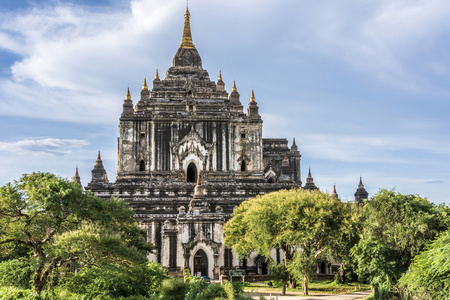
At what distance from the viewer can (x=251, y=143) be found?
66.5 m

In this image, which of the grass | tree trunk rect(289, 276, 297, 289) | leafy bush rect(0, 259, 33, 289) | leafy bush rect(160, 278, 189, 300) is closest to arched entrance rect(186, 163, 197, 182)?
the grass

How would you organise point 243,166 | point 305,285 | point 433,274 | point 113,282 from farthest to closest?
point 243,166
point 305,285
point 113,282
point 433,274

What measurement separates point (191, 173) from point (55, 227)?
3524 centimetres

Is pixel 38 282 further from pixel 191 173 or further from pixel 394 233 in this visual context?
pixel 191 173

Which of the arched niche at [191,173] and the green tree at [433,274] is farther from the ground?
the arched niche at [191,173]

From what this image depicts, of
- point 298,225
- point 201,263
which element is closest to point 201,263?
point 201,263

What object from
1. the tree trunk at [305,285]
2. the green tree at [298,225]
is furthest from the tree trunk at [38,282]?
the tree trunk at [305,285]

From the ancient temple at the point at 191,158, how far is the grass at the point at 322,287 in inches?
225

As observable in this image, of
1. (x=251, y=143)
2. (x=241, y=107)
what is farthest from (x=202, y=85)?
(x=251, y=143)

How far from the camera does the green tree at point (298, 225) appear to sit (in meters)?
43.4

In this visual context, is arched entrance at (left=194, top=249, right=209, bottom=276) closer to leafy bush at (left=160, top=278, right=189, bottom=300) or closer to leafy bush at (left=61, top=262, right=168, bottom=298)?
leafy bush at (left=61, top=262, right=168, bottom=298)

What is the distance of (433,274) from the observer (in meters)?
30.9

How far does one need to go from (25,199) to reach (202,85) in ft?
137

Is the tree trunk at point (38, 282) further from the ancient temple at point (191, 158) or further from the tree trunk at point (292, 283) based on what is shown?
the ancient temple at point (191, 158)
